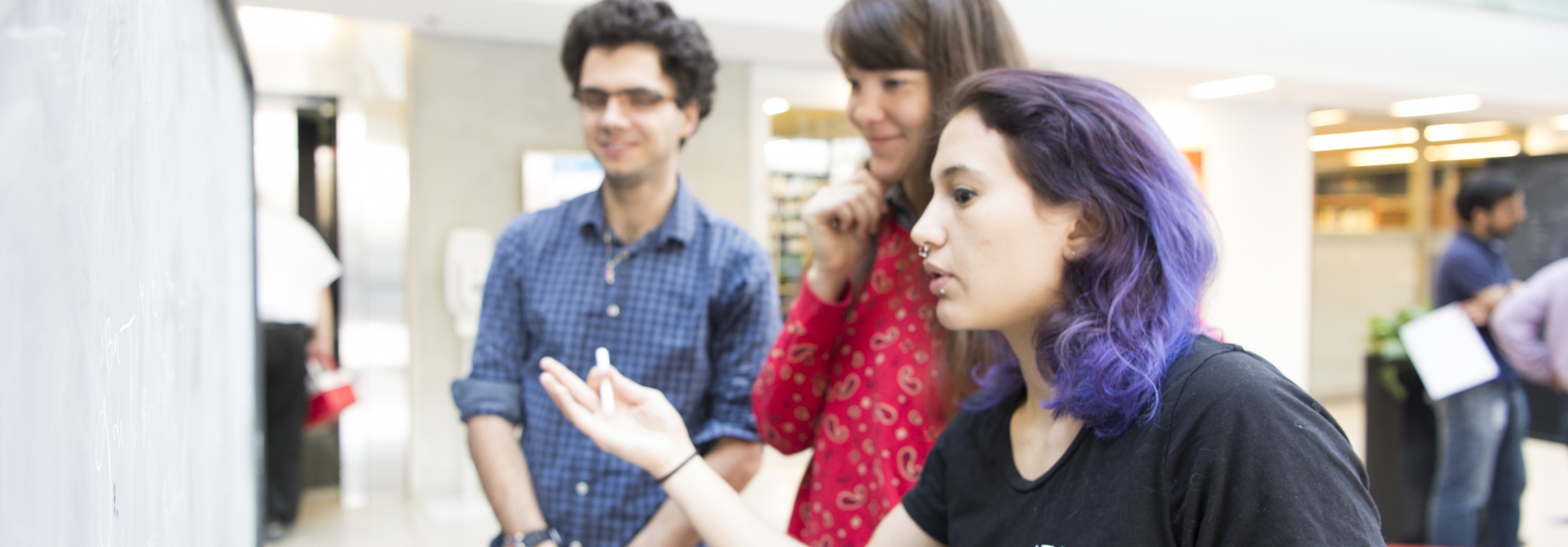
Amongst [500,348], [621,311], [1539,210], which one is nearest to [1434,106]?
[1539,210]

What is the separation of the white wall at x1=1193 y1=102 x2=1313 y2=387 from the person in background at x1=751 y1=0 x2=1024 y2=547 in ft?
22.4

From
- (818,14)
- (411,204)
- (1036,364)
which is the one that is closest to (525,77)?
(411,204)

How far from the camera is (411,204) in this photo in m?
5.01

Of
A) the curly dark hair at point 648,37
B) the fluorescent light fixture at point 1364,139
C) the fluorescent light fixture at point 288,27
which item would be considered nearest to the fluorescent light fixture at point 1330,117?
the fluorescent light fixture at point 1364,139

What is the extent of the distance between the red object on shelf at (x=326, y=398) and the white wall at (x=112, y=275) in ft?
12.1

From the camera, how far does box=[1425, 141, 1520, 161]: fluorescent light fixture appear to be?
928 centimetres

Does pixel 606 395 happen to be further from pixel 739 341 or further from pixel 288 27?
pixel 288 27

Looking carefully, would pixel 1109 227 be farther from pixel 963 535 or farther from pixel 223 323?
pixel 223 323

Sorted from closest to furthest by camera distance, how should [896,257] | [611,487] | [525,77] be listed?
[896,257] < [611,487] < [525,77]

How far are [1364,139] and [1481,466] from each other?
6822 millimetres

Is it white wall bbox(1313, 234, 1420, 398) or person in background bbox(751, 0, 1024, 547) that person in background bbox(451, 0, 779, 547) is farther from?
white wall bbox(1313, 234, 1420, 398)

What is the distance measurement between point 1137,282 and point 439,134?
4.67 metres

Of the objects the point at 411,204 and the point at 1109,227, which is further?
the point at 411,204

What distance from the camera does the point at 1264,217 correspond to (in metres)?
7.71
